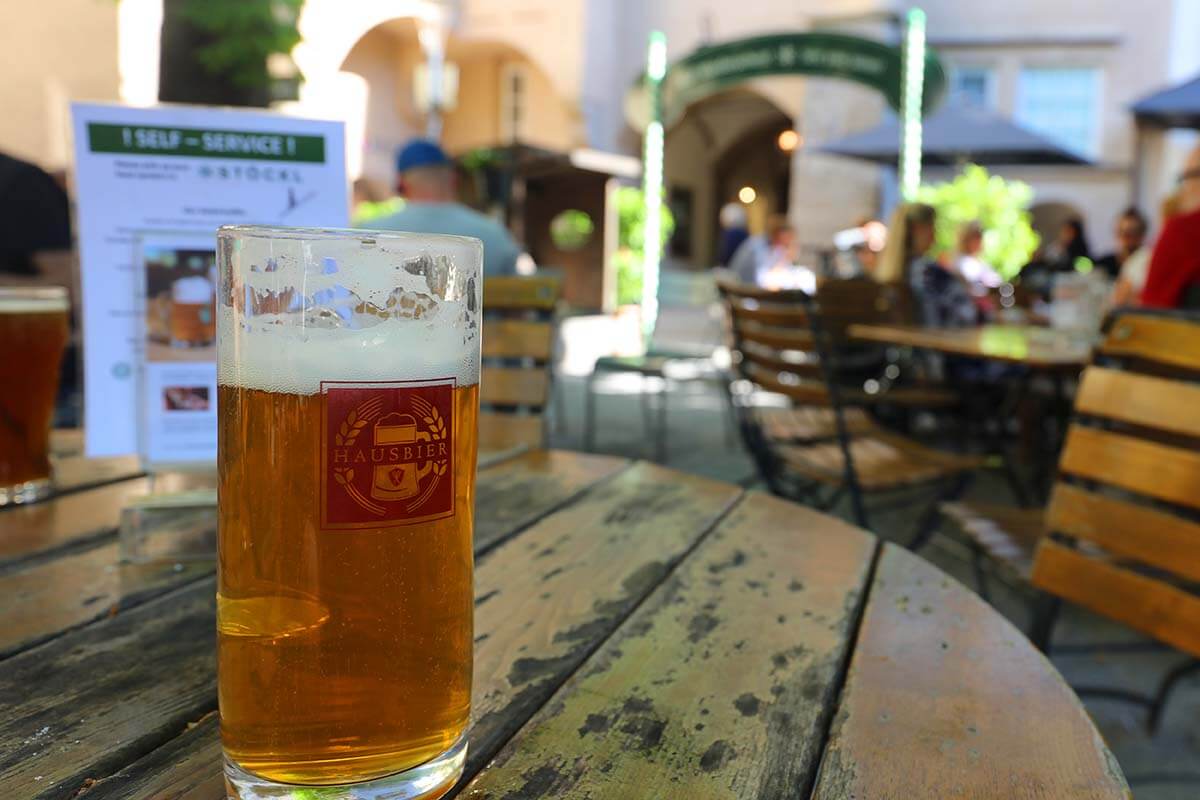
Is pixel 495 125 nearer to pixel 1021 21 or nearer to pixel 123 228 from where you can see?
pixel 1021 21

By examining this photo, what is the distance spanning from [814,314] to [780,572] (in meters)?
1.74

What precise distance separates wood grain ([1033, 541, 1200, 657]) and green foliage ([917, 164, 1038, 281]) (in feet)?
31.6

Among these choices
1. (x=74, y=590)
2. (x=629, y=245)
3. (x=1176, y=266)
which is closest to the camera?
(x=74, y=590)

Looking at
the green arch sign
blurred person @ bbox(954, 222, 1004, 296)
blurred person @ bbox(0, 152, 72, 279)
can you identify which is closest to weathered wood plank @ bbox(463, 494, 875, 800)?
blurred person @ bbox(0, 152, 72, 279)

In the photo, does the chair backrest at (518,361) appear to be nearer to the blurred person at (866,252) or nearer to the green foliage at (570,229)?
the blurred person at (866,252)

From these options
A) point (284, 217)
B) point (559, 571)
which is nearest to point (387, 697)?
point (559, 571)

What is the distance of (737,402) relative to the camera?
2.94 meters

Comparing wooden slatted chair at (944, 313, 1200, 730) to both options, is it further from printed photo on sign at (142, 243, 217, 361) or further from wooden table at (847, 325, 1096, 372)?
printed photo on sign at (142, 243, 217, 361)

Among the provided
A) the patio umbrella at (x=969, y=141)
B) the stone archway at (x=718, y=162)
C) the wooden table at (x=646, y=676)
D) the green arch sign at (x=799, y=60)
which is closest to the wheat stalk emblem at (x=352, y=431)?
the wooden table at (x=646, y=676)

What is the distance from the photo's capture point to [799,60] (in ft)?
18.4

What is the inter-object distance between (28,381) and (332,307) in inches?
29.3

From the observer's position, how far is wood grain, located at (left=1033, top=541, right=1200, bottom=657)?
Result: 130 cm

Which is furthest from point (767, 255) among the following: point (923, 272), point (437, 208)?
point (437, 208)

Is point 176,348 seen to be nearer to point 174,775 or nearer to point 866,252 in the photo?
point 174,775
